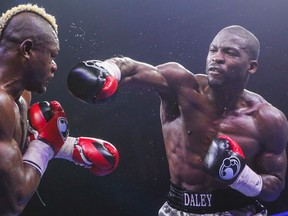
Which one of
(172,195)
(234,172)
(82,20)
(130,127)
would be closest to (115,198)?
(130,127)

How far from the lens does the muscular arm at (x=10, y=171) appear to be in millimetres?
1515

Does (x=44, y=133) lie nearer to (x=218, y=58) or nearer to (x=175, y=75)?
(x=175, y=75)

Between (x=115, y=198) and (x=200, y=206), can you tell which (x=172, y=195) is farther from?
(x=115, y=198)

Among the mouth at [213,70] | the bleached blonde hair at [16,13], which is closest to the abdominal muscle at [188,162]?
the mouth at [213,70]

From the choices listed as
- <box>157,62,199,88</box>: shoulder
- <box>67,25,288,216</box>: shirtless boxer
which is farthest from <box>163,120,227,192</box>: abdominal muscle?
<box>157,62,199,88</box>: shoulder

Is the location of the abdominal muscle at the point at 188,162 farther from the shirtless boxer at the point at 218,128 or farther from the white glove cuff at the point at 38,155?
the white glove cuff at the point at 38,155

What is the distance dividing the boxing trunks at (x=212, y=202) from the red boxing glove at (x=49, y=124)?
2.76 ft

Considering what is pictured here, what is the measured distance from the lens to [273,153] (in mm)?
2410

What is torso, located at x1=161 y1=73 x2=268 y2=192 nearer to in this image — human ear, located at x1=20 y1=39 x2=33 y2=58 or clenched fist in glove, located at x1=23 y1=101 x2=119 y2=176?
clenched fist in glove, located at x1=23 y1=101 x2=119 y2=176

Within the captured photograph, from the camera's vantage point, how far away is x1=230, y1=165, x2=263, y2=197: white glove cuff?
2.15 m

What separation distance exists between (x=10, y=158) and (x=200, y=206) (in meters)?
1.19

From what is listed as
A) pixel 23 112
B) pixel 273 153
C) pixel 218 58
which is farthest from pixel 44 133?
pixel 273 153

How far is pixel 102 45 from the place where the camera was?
360 centimetres

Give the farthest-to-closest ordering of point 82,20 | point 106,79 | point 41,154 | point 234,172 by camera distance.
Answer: point 82,20
point 234,172
point 106,79
point 41,154
